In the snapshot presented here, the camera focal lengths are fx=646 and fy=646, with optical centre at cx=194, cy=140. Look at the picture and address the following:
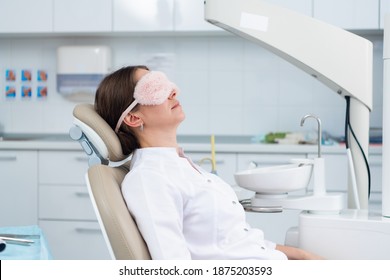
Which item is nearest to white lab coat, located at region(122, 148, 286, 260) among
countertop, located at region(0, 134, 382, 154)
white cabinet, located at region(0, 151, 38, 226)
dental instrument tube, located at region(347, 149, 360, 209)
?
dental instrument tube, located at region(347, 149, 360, 209)

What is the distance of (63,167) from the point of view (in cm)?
383

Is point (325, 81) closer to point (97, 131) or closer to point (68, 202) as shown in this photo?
point (97, 131)

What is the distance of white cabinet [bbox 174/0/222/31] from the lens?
12.9 feet

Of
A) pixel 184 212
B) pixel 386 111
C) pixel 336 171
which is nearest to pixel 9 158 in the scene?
pixel 336 171

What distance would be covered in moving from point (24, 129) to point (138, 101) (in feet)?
9.15

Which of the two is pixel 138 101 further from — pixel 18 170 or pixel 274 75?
pixel 274 75

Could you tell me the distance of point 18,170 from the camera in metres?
3.87

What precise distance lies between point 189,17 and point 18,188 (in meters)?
1.47

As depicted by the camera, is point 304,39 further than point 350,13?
No

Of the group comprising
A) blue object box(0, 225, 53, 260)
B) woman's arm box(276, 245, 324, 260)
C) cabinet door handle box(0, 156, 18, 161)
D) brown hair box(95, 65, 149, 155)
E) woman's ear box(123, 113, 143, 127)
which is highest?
brown hair box(95, 65, 149, 155)

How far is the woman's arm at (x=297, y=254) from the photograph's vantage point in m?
1.79

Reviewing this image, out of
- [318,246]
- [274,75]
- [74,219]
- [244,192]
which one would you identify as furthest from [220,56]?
[318,246]

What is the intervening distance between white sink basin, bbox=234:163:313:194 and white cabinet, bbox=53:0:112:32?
238 centimetres

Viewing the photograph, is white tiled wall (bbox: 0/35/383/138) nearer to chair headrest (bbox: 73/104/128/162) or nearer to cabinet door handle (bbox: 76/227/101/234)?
cabinet door handle (bbox: 76/227/101/234)
